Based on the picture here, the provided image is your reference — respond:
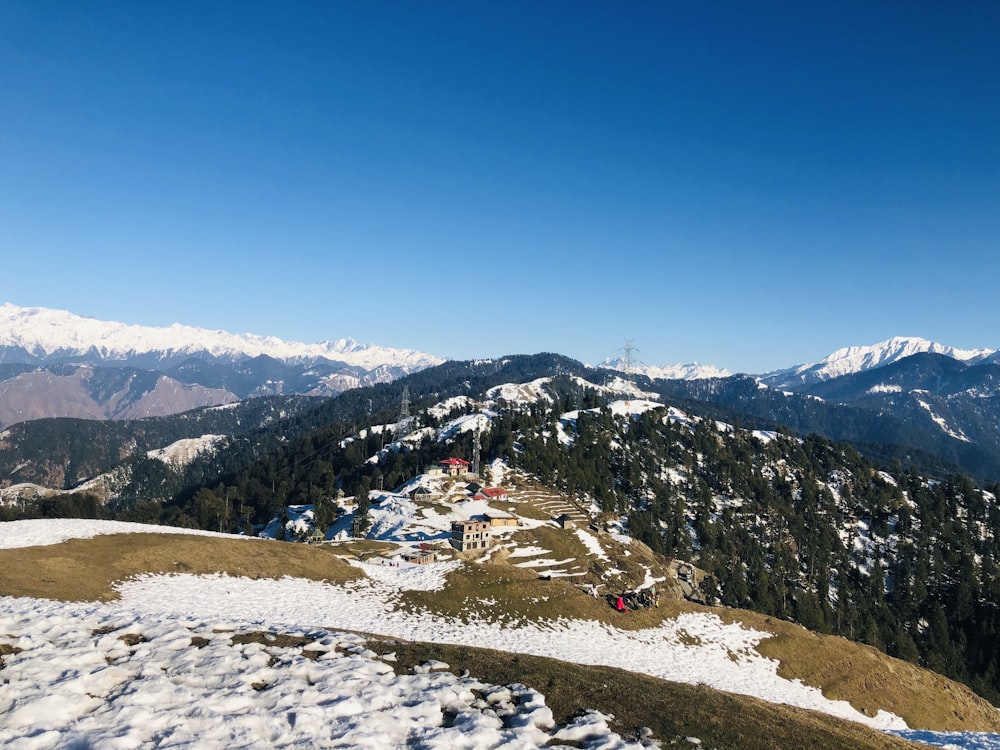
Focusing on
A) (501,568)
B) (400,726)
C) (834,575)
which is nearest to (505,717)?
(400,726)

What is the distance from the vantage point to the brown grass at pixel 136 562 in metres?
37.0

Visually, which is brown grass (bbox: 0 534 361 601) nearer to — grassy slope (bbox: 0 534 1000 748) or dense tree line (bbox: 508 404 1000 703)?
grassy slope (bbox: 0 534 1000 748)

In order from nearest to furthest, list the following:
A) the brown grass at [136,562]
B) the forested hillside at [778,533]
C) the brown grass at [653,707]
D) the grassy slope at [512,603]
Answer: the brown grass at [653,707] → the grassy slope at [512,603] → the brown grass at [136,562] → the forested hillside at [778,533]

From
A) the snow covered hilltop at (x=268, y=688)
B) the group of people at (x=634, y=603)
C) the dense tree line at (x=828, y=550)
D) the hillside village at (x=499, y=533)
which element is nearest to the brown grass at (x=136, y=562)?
the snow covered hilltop at (x=268, y=688)

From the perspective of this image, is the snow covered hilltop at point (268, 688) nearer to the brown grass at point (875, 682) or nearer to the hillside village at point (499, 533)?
the brown grass at point (875, 682)

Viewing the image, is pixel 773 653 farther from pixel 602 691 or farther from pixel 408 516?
pixel 408 516

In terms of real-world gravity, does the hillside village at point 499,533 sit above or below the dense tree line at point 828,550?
above

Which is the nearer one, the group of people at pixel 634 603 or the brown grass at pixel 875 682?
the brown grass at pixel 875 682

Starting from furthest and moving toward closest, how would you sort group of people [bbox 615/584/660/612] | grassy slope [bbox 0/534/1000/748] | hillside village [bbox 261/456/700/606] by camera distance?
1. hillside village [bbox 261/456/700/606]
2. group of people [bbox 615/584/660/612]
3. grassy slope [bbox 0/534/1000/748]

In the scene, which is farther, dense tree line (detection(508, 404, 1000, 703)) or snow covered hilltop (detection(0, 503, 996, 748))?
dense tree line (detection(508, 404, 1000, 703))

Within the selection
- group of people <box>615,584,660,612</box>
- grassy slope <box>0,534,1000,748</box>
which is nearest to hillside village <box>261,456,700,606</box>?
group of people <box>615,584,660,612</box>

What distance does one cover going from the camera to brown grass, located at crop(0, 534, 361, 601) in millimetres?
36969

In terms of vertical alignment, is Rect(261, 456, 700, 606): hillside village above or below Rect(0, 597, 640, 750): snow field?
below

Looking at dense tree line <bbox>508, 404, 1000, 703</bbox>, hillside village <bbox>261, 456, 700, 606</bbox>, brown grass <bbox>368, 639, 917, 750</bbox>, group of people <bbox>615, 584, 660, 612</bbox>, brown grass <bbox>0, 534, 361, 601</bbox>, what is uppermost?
brown grass <bbox>368, 639, 917, 750</bbox>
